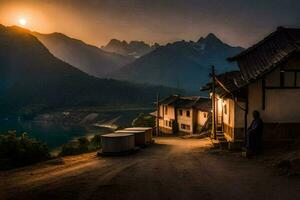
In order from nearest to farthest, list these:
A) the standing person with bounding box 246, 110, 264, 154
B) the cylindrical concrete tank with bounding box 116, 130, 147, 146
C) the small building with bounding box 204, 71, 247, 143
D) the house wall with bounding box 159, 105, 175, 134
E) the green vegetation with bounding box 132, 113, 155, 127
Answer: the standing person with bounding box 246, 110, 264, 154 → the small building with bounding box 204, 71, 247, 143 → the cylindrical concrete tank with bounding box 116, 130, 147, 146 → the house wall with bounding box 159, 105, 175, 134 → the green vegetation with bounding box 132, 113, 155, 127

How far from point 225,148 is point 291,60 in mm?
8190

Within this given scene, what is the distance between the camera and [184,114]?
74.0 metres

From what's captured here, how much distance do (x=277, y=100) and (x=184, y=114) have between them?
49.6 meters

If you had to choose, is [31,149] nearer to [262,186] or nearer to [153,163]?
[153,163]

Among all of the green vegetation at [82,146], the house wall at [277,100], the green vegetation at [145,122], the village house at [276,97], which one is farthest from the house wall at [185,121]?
the house wall at [277,100]

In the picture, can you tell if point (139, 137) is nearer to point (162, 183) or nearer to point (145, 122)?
point (162, 183)

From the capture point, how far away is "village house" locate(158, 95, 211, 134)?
228 ft

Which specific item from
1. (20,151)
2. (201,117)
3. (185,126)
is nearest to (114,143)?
(20,151)

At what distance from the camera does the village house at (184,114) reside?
→ 69500 millimetres

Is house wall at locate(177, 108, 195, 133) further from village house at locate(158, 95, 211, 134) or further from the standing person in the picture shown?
the standing person

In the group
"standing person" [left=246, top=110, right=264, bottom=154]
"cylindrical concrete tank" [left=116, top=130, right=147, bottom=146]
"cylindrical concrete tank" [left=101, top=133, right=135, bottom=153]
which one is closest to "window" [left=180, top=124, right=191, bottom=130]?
"cylindrical concrete tank" [left=116, top=130, right=147, bottom=146]

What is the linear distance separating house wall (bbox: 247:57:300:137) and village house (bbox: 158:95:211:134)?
131 ft

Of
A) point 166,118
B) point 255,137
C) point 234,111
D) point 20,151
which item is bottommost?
point 20,151

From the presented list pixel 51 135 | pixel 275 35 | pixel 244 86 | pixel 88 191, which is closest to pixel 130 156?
pixel 244 86
